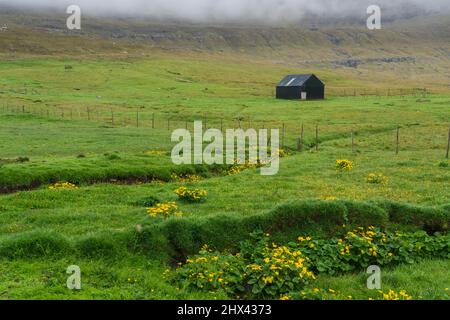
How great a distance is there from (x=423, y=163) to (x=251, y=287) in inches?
958

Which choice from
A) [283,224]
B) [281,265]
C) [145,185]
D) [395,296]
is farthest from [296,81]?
[395,296]

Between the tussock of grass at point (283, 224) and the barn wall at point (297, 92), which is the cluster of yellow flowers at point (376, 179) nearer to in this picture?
the tussock of grass at point (283, 224)

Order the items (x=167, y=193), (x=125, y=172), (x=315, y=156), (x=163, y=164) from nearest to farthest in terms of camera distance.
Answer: (x=167, y=193)
(x=125, y=172)
(x=163, y=164)
(x=315, y=156)

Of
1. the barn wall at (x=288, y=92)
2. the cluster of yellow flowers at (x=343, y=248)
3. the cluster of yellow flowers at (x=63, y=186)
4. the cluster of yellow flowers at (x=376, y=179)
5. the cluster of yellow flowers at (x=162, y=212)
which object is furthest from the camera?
the barn wall at (x=288, y=92)

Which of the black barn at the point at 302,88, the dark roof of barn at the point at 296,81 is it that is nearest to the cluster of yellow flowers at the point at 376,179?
the black barn at the point at 302,88

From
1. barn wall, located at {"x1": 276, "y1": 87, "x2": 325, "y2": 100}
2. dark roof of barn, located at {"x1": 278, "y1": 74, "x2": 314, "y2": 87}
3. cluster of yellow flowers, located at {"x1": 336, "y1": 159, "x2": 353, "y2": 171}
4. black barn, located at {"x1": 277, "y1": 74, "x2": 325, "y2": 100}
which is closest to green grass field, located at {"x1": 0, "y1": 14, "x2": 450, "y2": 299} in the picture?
cluster of yellow flowers, located at {"x1": 336, "y1": 159, "x2": 353, "y2": 171}

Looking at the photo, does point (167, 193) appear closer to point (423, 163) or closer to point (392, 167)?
point (392, 167)

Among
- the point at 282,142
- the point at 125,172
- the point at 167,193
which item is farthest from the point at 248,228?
the point at 282,142

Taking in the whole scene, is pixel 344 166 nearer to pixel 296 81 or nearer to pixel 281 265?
pixel 281 265

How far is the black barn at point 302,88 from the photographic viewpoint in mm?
111938

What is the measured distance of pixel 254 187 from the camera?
2659cm

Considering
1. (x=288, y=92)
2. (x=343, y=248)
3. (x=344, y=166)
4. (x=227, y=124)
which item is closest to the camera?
(x=343, y=248)

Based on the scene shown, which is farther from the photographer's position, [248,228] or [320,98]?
[320,98]

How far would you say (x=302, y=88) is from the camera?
367ft
